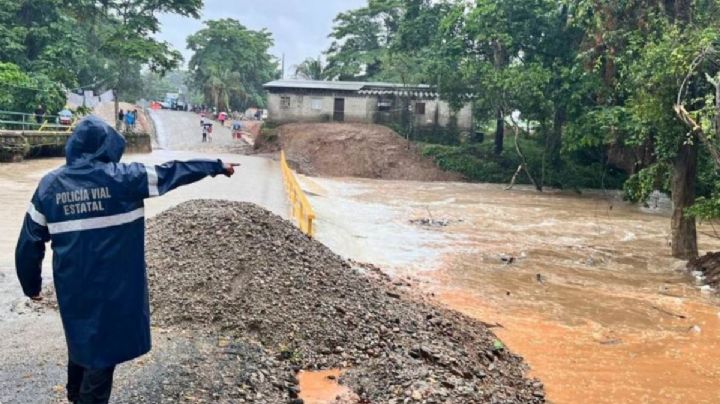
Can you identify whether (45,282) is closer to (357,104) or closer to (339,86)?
(357,104)

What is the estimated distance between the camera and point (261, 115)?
6512 cm

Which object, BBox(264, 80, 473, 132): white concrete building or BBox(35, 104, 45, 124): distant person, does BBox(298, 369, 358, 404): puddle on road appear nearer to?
BBox(35, 104, 45, 124): distant person

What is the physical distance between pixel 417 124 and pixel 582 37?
47.0 feet

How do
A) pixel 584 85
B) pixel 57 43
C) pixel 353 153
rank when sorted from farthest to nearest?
1. pixel 353 153
2. pixel 57 43
3. pixel 584 85

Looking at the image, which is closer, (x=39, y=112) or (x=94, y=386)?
(x=94, y=386)

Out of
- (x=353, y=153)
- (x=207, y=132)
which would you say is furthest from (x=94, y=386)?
(x=207, y=132)

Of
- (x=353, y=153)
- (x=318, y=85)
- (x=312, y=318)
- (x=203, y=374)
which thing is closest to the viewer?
(x=203, y=374)

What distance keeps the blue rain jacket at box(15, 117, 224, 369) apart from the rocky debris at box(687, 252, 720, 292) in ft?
39.7

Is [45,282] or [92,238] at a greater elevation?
[92,238]

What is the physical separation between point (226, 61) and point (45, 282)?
2274 inches

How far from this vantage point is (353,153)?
3866 cm

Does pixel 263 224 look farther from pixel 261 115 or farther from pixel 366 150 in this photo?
pixel 261 115

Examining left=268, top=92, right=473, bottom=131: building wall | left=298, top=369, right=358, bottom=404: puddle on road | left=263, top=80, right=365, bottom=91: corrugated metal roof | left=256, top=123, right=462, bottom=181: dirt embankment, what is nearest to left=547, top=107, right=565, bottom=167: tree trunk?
left=256, top=123, right=462, bottom=181: dirt embankment

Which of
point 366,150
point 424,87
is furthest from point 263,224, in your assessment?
point 424,87
